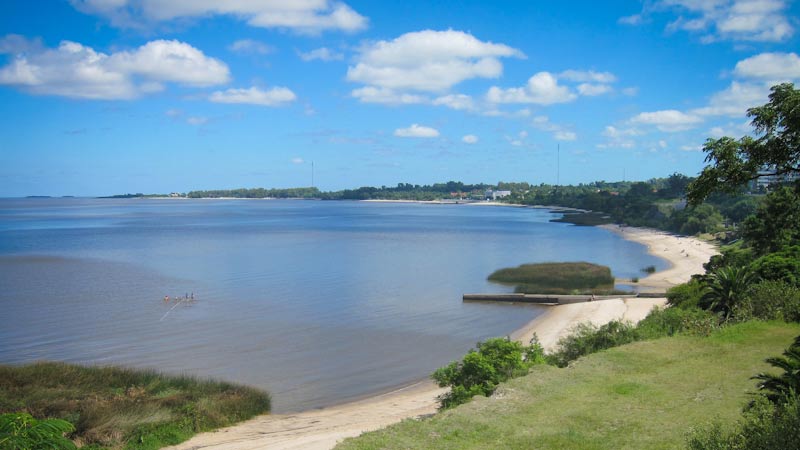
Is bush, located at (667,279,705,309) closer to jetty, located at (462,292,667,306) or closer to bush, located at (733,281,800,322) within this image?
bush, located at (733,281,800,322)

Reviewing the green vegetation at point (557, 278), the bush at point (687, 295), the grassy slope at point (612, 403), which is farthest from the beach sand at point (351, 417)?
the green vegetation at point (557, 278)

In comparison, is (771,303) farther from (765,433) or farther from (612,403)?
(765,433)

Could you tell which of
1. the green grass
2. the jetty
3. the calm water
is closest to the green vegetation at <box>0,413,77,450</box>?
the green grass

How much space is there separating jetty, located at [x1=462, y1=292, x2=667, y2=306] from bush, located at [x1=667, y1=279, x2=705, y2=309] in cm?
1374

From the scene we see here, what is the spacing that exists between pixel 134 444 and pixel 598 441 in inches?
638

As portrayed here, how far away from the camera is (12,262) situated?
79188 millimetres

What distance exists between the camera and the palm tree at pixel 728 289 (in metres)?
29.3

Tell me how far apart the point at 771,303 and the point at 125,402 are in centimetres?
2856

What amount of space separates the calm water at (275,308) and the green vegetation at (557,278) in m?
3.51

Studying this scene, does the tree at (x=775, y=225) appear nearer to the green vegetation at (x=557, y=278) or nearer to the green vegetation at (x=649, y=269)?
the green vegetation at (x=557, y=278)

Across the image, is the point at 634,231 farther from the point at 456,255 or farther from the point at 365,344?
the point at 365,344

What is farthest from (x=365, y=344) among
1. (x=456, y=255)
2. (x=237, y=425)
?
(x=456, y=255)

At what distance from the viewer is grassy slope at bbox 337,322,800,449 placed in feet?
A: 47.5

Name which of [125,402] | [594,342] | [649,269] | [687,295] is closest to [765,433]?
[594,342]
